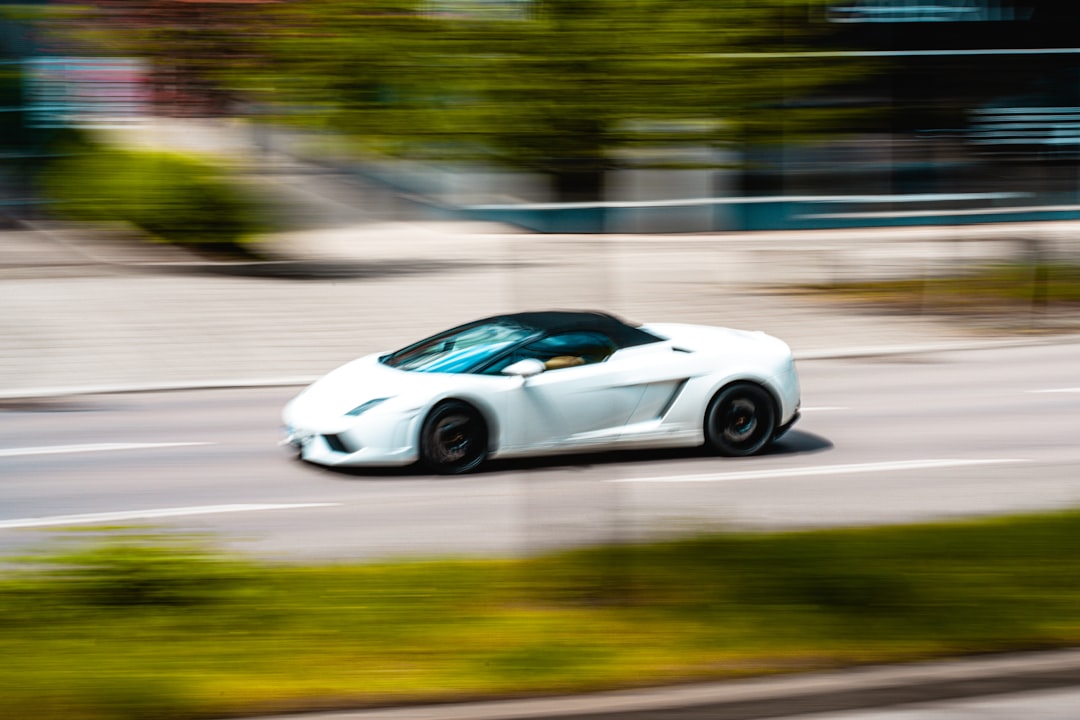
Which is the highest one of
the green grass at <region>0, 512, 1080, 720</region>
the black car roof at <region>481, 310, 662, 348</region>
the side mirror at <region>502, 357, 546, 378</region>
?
the black car roof at <region>481, 310, 662, 348</region>

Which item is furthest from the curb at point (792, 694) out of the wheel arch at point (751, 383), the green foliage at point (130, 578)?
the wheel arch at point (751, 383)

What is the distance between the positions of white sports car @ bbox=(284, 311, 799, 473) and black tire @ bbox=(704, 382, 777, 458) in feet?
0.03

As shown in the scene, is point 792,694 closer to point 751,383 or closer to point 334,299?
point 751,383

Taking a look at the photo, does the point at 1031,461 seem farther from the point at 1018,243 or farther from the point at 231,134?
the point at 231,134

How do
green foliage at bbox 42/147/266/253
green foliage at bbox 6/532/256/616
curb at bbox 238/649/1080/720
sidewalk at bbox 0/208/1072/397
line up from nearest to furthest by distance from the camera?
1. curb at bbox 238/649/1080/720
2. green foliage at bbox 6/532/256/616
3. sidewalk at bbox 0/208/1072/397
4. green foliage at bbox 42/147/266/253

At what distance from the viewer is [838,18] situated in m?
7.34

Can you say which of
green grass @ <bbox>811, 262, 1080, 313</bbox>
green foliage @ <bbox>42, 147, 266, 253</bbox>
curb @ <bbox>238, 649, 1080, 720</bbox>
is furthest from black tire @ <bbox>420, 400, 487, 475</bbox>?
green foliage @ <bbox>42, 147, 266, 253</bbox>

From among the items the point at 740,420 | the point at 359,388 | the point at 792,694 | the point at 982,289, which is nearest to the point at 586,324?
Answer: the point at 740,420

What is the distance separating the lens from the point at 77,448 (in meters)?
10.2

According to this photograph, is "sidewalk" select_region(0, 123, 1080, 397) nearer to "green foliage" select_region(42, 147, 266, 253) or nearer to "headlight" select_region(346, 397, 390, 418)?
"green foliage" select_region(42, 147, 266, 253)

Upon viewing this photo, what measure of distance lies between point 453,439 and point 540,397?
652 millimetres

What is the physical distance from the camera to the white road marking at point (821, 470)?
29.5ft

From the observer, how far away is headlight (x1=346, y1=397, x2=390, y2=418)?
8750 mm

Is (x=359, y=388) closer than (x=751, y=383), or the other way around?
(x=359, y=388)
